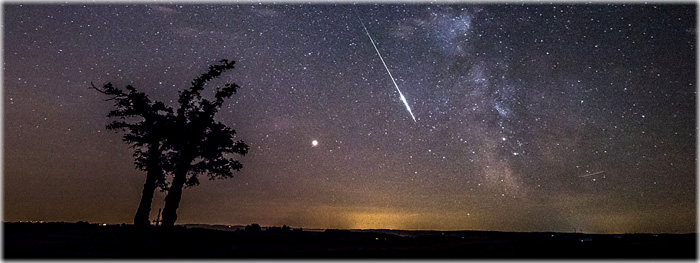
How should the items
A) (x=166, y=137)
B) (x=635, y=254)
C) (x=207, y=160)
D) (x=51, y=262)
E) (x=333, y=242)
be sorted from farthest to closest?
(x=207, y=160) → (x=166, y=137) → (x=333, y=242) → (x=635, y=254) → (x=51, y=262)

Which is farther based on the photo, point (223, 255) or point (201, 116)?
point (201, 116)

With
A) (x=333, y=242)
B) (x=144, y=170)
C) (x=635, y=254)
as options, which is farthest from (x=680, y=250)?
(x=144, y=170)

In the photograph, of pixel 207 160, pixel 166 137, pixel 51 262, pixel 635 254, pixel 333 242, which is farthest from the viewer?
pixel 207 160

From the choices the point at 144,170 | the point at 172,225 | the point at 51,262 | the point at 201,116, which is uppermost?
the point at 201,116

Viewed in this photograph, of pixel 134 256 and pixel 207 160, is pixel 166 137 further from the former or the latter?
pixel 134 256

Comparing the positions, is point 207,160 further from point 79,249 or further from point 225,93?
point 79,249

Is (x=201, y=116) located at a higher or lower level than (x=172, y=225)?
higher

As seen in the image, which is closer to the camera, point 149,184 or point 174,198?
point 149,184
